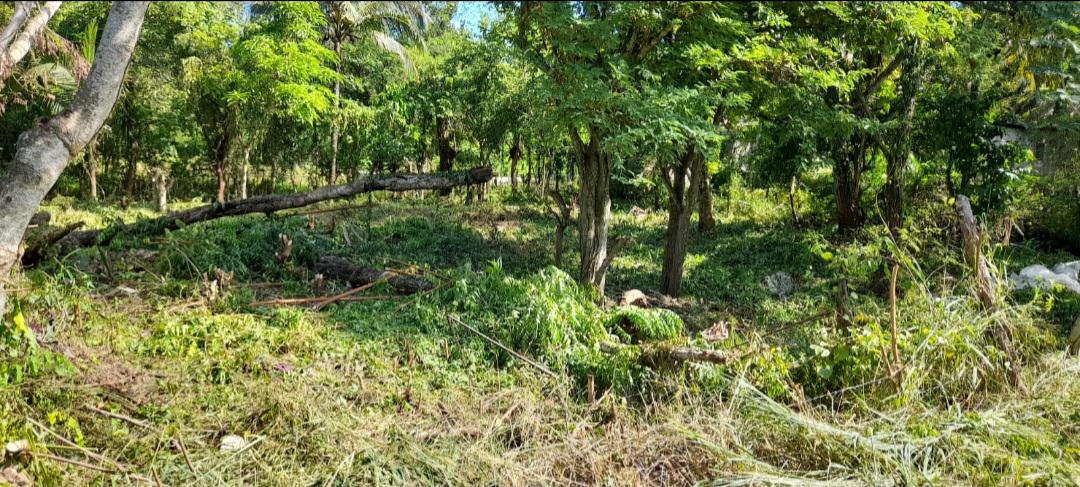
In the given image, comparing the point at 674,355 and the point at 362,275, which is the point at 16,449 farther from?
the point at 362,275

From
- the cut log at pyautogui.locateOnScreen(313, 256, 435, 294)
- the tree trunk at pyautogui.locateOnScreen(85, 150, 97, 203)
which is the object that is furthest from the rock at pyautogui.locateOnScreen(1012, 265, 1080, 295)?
the tree trunk at pyautogui.locateOnScreen(85, 150, 97, 203)

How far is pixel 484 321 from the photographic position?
209 inches

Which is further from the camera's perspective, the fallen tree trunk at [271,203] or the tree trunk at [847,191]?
the tree trunk at [847,191]

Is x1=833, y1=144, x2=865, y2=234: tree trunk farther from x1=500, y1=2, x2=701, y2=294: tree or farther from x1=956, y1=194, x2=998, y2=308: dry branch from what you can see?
x1=956, y1=194, x2=998, y2=308: dry branch

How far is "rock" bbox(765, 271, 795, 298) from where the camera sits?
27.9 ft

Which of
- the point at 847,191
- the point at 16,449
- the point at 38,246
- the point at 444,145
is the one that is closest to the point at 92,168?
the point at 444,145

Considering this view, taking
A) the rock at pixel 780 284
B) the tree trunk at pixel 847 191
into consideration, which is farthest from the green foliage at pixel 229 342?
the tree trunk at pixel 847 191

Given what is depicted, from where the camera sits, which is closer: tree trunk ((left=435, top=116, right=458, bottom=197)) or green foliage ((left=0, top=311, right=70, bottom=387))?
green foliage ((left=0, top=311, right=70, bottom=387))

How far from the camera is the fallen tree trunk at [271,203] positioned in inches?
290

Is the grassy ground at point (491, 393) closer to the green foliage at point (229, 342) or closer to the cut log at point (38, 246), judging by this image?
the green foliage at point (229, 342)

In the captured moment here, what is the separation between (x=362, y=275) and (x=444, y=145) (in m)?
10.3

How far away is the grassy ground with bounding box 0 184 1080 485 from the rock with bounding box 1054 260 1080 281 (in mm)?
4395

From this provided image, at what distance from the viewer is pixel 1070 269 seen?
912cm

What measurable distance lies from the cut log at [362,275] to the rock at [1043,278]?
690 centimetres
